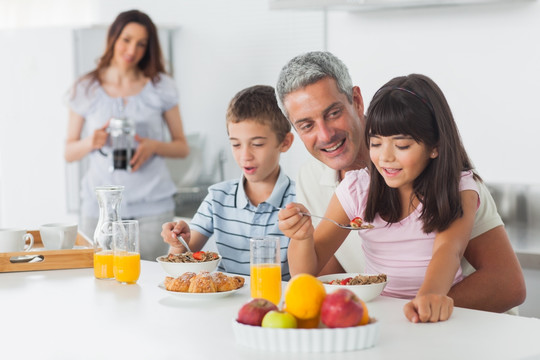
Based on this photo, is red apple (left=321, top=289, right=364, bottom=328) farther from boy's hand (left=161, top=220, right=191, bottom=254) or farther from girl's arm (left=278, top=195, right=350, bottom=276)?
boy's hand (left=161, top=220, right=191, bottom=254)

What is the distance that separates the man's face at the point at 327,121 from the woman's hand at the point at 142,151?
1480mm

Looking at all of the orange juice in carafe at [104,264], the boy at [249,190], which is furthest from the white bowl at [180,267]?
the boy at [249,190]

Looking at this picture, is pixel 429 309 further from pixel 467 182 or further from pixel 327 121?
pixel 327 121

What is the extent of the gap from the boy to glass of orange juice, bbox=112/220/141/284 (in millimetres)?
A: 357

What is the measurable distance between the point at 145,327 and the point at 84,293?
1.34 ft

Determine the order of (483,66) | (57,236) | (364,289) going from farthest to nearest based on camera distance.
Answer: (483,66)
(57,236)
(364,289)

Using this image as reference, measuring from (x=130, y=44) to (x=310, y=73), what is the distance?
1.57 metres

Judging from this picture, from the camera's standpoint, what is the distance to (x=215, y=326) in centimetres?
152

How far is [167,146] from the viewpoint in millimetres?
3619

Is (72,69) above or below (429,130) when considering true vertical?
above

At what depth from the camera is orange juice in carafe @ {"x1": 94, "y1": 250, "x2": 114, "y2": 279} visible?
2027mm

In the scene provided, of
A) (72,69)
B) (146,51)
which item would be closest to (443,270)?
(146,51)

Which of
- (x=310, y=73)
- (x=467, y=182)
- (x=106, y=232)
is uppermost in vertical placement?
(x=310, y=73)

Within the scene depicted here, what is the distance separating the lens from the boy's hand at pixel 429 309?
4.95ft
